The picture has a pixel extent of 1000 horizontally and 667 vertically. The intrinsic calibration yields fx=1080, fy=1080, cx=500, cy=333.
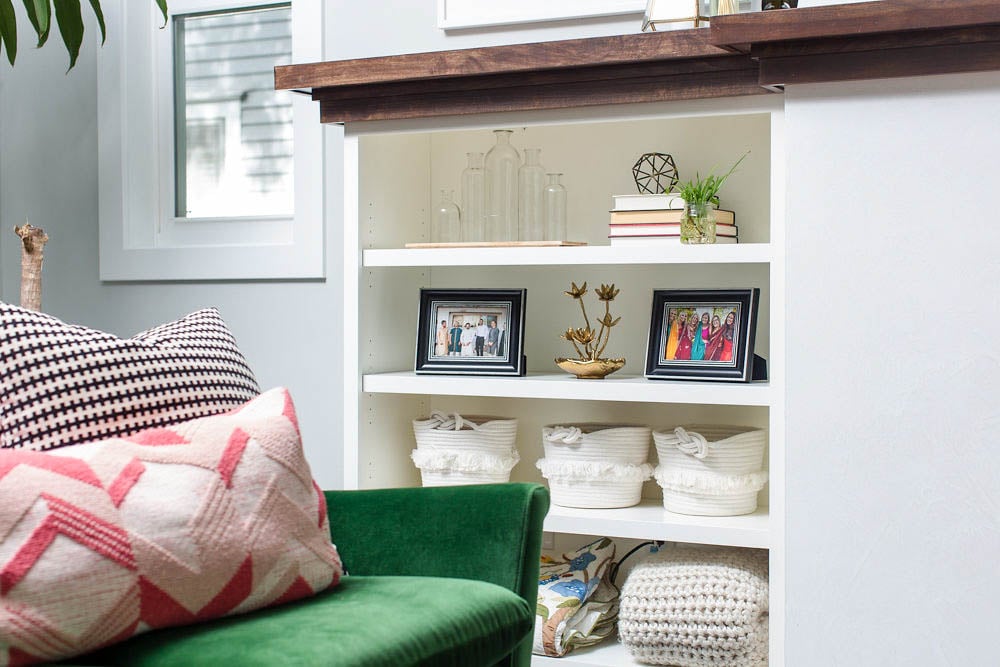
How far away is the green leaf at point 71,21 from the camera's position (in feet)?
7.22

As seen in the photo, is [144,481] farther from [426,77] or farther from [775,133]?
[775,133]

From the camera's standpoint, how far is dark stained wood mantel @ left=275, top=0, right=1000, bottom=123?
1.67 metres

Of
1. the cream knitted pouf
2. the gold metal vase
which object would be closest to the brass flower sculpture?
the gold metal vase

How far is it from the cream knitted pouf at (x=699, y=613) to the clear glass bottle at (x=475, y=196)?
0.84 m

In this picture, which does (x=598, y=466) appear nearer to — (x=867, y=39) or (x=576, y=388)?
(x=576, y=388)

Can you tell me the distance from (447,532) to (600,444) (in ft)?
2.29

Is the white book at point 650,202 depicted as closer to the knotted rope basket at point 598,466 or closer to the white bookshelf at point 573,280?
the white bookshelf at point 573,280

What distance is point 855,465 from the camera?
5.81 ft

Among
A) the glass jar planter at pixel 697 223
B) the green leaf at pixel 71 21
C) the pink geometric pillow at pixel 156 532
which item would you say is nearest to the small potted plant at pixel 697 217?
the glass jar planter at pixel 697 223

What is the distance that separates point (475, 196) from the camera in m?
2.40

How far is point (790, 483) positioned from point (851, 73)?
2.24 ft

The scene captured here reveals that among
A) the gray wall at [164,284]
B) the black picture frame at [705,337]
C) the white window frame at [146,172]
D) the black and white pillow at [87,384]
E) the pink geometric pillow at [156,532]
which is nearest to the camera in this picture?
the pink geometric pillow at [156,532]

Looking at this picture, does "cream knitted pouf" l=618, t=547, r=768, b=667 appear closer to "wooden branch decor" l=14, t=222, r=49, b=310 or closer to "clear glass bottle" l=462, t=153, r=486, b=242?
"clear glass bottle" l=462, t=153, r=486, b=242

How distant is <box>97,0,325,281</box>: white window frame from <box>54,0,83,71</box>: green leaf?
1.92ft
